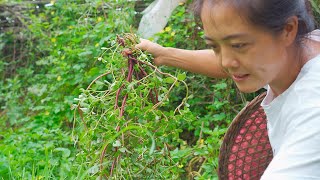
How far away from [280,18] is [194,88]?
212 centimetres

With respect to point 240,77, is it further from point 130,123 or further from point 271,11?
point 130,123

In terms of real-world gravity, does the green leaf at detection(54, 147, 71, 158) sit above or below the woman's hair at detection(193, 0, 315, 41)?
below

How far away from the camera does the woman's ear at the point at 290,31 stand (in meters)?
1.45

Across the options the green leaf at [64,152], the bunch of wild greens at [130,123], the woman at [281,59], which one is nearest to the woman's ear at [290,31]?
the woman at [281,59]

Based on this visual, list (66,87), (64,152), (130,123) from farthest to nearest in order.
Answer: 1. (66,87)
2. (64,152)
3. (130,123)

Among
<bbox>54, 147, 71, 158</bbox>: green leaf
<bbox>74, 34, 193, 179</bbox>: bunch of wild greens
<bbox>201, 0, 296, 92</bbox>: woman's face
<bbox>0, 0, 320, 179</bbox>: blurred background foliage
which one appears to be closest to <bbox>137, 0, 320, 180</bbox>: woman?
<bbox>201, 0, 296, 92</bbox>: woman's face

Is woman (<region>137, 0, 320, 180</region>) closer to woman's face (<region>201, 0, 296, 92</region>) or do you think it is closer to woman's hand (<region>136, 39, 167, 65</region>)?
woman's face (<region>201, 0, 296, 92</region>)

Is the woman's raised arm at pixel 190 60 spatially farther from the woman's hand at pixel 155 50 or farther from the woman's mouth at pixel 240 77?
the woman's mouth at pixel 240 77

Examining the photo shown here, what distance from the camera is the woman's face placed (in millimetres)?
1378

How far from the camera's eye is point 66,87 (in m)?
3.86

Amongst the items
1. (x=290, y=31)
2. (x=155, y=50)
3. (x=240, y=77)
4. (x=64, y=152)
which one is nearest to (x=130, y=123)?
(x=155, y=50)

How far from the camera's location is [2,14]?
521 centimetres

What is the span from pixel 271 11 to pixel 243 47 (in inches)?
4.1

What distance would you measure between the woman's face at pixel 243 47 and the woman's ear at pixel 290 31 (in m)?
0.01
